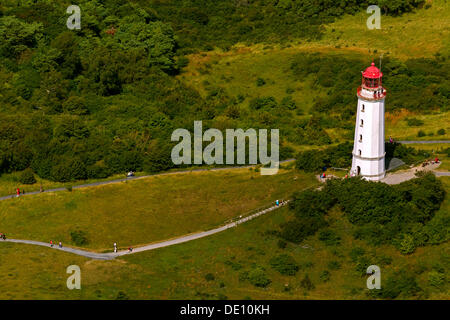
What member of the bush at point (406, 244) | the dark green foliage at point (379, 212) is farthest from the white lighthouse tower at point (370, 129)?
the bush at point (406, 244)

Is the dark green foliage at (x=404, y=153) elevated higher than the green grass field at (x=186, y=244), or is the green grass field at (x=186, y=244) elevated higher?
the dark green foliage at (x=404, y=153)

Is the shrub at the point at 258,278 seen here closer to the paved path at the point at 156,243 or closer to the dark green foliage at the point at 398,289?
the paved path at the point at 156,243

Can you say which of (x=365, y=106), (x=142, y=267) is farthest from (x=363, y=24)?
(x=142, y=267)

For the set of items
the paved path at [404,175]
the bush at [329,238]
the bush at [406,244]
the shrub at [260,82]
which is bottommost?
the bush at [406,244]

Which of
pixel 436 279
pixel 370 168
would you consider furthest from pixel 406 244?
pixel 370 168

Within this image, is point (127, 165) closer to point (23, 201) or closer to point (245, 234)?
point (23, 201)

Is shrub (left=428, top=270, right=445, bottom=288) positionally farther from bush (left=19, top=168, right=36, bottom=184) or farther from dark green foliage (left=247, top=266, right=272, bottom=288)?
bush (left=19, top=168, right=36, bottom=184)
